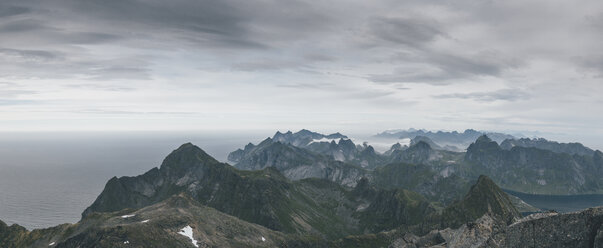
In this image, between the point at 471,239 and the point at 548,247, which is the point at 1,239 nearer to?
the point at 471,239

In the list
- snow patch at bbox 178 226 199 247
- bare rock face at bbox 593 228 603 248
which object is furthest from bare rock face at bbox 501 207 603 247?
snow patch at bbox 178 226 199 247

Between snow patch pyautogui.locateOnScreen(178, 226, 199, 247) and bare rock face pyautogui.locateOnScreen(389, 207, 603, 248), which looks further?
snow patch pyautogui.locateOnScreen(178, 226, 199, 247)

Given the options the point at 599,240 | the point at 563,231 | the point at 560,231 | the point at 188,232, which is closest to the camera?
the point at 599,240

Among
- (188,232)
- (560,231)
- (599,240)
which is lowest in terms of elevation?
(188,232)

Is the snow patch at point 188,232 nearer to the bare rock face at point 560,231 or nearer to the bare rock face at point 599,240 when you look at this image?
the bare rock face at point 560,231

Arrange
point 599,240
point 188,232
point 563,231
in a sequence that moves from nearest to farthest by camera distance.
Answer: point 599,240 < point 563,231 < point 188,232

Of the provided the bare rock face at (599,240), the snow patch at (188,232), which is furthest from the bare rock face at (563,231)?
the snow patch at (188,232)

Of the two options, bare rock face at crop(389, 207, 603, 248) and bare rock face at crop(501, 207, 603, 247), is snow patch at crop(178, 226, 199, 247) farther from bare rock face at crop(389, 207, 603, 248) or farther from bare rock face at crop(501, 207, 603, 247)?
bare rock face at crop(501, 207, 603, 247)

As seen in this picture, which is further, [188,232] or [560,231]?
[188,232]

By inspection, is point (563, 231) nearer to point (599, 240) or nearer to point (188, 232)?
point (599, 240)

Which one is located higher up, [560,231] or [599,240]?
[599,240]

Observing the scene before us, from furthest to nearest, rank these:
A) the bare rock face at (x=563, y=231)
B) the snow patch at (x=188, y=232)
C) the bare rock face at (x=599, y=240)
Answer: the snow patch at (x=188, y=232), the bare rock face at (x=563, y=231), the bare rock face at (x=599, y=240)

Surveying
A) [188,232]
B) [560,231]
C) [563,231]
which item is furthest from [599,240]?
[188,232]
